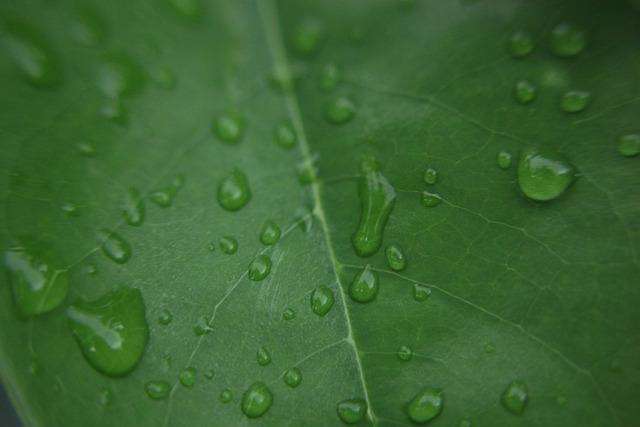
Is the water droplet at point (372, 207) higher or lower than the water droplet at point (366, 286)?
higher

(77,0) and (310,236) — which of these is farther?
(310,236)

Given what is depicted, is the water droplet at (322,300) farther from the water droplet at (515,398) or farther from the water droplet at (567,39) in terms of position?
the water droplet at (567,39)

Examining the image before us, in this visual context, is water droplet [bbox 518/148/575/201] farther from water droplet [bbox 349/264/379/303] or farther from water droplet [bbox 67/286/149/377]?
water droplet [bbox 67/286/149/377]

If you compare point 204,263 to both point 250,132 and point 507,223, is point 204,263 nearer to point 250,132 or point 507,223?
point 250,132

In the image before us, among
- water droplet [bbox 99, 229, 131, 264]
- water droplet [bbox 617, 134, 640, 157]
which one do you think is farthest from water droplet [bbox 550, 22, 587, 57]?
water droplet [bbox 99, 229, 131, 264]

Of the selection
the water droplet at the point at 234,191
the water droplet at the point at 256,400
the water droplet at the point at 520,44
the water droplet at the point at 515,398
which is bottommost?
the water droplet at the point at 515,398

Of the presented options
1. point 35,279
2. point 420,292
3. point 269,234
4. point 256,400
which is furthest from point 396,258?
point 35,279

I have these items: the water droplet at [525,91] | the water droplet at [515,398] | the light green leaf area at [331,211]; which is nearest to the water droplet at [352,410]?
the light green leaf area at [331,211]

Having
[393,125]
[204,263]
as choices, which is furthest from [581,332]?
[204,263]
